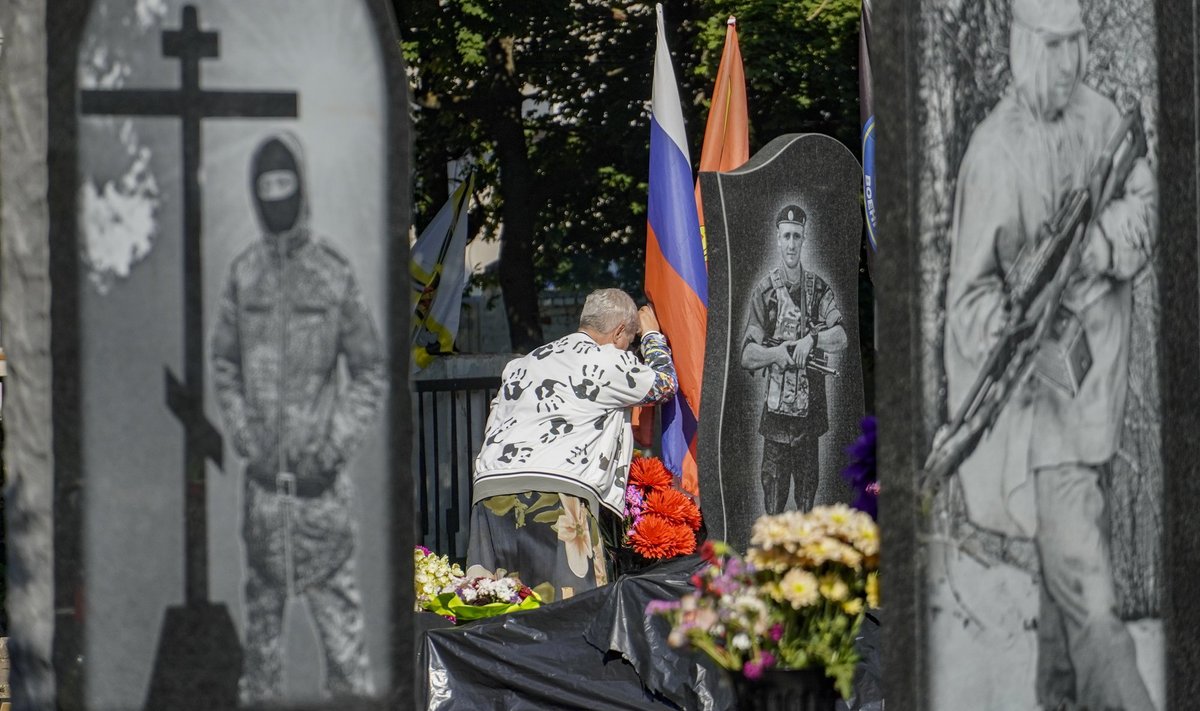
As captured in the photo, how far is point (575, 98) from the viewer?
17797 mm

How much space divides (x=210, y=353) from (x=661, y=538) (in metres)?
4.47

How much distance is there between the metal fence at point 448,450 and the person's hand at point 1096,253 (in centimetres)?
777

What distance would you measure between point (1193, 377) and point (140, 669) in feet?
9.71

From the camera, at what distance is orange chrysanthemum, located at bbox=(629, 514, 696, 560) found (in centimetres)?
806

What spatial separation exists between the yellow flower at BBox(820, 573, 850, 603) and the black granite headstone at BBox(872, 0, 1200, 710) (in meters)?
0.23

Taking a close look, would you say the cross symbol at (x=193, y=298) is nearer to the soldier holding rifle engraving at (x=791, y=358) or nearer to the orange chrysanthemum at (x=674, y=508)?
the soldier holding rifle engraving at (x=791, y=358)

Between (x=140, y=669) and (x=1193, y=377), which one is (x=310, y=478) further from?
(x=1193, y=377)

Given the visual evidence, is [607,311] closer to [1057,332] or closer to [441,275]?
[1057,332]

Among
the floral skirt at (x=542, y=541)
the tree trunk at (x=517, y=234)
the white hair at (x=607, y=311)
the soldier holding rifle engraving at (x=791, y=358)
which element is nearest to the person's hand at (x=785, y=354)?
the soldier holding rifle engraving at (x=791, y=358)

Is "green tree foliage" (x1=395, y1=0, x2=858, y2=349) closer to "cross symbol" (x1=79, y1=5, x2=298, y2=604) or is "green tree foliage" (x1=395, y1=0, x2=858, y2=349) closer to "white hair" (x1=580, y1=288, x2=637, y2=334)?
"white hair" (x1=580, y1=288, x2=637, y2=334)

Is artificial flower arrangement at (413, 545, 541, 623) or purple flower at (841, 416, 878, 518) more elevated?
purple flower at (841, 416, 878, 518)

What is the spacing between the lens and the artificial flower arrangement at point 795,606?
4473mm

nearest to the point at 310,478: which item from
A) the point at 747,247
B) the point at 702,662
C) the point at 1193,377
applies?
the point at 1193,377

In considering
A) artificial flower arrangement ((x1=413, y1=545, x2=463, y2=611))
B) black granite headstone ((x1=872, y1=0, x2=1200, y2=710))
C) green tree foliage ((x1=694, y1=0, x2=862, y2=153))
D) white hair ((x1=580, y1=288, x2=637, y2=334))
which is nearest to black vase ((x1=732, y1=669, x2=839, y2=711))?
black granite headstone ((x1=872, y1=0, x2=1200, y2=710))
